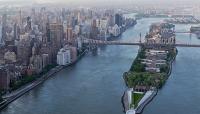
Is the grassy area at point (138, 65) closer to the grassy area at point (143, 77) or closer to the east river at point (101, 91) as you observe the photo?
the grassy area at point (143, 77)

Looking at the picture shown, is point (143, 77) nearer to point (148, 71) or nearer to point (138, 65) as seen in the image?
point (148, 71)

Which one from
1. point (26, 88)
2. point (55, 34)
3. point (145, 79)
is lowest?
point (26, 88)

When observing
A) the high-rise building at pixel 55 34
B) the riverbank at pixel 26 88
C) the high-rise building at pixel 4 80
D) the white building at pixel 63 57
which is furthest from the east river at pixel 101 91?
the high-rise building at pixel 55 34

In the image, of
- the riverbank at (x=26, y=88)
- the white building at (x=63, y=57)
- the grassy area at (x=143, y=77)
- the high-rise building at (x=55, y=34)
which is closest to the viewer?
the riverbank at (x=26, y=88)

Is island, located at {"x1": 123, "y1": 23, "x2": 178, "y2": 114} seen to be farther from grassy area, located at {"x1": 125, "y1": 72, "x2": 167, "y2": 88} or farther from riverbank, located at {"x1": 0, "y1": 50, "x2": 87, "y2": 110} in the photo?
riverbank, located at {"x1": 0, "y1": 50, "x2": 87, "y2": 110}

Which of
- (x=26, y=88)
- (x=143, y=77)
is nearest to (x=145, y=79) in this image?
(x=143, y=77)

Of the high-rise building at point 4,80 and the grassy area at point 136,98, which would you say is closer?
the grassy area at point 136,98

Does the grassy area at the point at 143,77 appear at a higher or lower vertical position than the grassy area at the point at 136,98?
higher

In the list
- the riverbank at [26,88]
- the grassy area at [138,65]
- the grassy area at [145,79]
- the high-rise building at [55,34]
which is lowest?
the riverbank at [26,88]

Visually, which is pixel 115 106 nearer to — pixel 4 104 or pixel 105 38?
pixel 4 104

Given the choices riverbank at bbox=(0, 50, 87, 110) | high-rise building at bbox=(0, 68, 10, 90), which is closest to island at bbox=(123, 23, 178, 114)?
riverbank at bbox=(0, 50, 87, 110)
